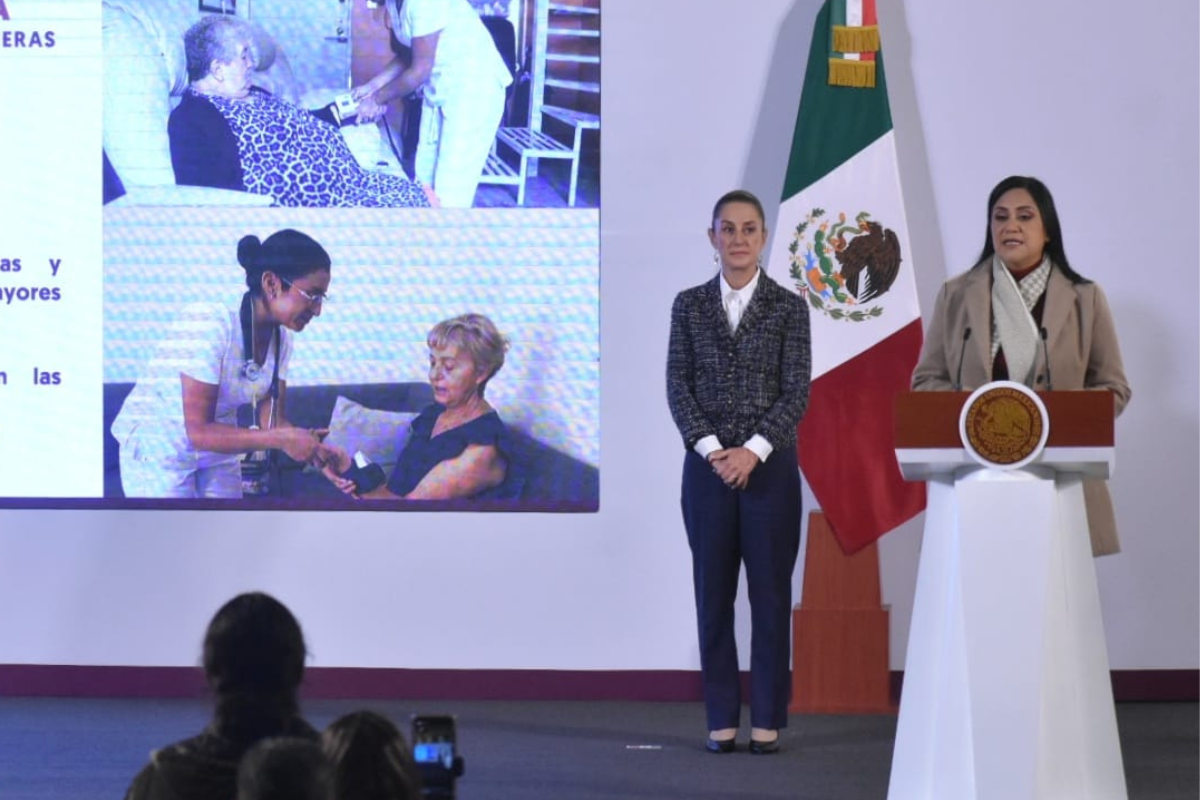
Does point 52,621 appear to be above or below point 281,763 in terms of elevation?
below

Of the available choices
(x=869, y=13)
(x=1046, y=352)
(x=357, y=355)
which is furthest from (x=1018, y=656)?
(x=357, y=355)

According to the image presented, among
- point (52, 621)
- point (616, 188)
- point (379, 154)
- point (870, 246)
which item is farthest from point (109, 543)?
point (870, 246)

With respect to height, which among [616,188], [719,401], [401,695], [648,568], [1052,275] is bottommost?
[401,695]

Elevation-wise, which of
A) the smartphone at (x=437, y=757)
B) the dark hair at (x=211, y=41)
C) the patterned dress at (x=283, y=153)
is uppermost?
the dark hair at (x=211, y=41)

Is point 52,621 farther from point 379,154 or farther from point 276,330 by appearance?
point 379,154

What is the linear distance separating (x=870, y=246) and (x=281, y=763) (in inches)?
160

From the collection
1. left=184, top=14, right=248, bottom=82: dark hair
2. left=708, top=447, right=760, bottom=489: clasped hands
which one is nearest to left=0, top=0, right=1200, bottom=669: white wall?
left=708, top=447, right=760, bottom=489: clasped hands

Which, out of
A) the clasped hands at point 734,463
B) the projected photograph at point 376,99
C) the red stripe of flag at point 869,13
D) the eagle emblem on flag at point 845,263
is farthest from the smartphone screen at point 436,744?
the red stripe of flag at point 869,13

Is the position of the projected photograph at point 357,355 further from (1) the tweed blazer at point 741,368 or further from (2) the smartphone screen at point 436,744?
(2) the smartphone screen at point 436,744

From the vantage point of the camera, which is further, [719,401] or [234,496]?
[234,496]

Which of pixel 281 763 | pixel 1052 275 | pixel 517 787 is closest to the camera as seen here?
pixel 281 763

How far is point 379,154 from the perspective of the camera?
5.54 m

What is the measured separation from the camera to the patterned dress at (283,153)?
555 cm

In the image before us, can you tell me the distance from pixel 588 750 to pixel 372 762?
9.67ft
